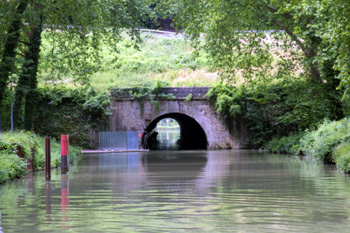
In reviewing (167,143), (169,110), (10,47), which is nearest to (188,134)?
(167,143)

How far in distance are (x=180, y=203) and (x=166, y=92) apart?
21.3m

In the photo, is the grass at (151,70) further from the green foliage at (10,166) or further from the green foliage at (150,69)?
the green foliage at (10,166)

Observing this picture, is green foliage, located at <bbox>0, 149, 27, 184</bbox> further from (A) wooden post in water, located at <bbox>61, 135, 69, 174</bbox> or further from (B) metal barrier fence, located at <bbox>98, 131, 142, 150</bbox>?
(B) metal barrier fence, located at <bbox>98, 131, 142, 150</bbox>

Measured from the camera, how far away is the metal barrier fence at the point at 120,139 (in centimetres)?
2861

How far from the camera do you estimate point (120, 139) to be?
28.7 metres

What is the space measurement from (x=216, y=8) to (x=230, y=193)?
42.3ft

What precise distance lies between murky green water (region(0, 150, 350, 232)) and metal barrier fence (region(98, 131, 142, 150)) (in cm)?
1493

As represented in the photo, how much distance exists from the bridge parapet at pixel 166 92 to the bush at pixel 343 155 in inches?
537

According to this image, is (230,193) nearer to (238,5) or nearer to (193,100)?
(238,5)

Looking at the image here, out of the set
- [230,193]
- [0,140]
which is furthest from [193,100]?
[230,193]

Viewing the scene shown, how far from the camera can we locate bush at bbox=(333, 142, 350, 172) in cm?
1361

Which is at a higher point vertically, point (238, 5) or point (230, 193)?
point (238, 5)

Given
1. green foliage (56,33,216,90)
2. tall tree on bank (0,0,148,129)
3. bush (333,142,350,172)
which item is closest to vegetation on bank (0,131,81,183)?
tall tree on bank (0,0,148,129)

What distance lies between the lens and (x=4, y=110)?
91.9 ft
